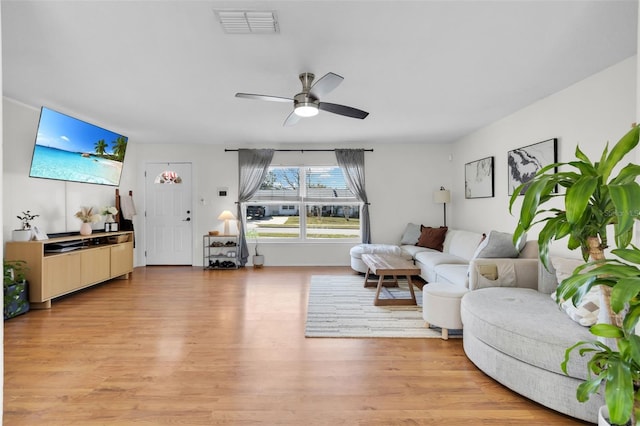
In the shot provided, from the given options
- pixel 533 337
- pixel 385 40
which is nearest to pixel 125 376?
pixel 533 337

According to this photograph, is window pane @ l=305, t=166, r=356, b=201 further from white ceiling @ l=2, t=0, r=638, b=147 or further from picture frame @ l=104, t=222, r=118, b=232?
picture frame @ l=104, t=222, r=118, b=232

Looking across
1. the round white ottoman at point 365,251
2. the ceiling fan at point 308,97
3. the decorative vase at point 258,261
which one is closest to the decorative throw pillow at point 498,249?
the ceiling fan at point 308,97

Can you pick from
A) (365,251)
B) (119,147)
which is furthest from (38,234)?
(365,251)

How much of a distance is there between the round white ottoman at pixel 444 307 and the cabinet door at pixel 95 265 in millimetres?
4526

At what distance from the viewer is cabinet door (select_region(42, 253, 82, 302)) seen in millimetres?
3994

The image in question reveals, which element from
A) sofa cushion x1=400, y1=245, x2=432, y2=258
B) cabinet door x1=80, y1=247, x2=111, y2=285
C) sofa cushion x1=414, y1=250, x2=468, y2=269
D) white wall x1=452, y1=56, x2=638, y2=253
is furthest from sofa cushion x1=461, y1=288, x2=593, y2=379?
cabinet door x1=80, y1=247, x2=111, y2=285

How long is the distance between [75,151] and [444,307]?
204 inches

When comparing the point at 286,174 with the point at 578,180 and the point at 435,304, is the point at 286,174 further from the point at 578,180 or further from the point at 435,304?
the point at 578,180

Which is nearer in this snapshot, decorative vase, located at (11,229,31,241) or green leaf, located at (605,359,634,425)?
green leaf, located at (605,359,634,425)

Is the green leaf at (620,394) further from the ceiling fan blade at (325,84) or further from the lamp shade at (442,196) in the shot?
the lamp shade at (442,196)

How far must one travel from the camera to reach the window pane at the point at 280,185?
269 inches

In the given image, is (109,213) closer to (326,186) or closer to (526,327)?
(326,186)

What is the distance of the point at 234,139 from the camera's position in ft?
20.4

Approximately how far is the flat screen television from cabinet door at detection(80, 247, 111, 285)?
1.08 m
